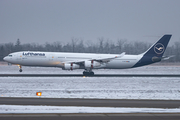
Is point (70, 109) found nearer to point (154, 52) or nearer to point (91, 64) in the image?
point (91, 64)

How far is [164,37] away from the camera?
128 ft

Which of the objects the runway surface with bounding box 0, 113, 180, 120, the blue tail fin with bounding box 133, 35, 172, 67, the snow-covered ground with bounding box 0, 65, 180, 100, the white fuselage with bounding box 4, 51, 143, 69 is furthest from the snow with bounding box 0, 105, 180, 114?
the blue tail fin with bounding box 133, 35, 172, 67

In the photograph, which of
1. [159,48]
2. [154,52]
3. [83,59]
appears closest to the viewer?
[83,59]

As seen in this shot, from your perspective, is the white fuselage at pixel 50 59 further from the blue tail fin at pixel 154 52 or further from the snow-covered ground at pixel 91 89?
the snow-covered ground at pixel 91 89

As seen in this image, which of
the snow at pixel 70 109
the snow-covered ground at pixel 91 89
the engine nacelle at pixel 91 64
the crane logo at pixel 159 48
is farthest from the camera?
the crane logo at pixel 159 48

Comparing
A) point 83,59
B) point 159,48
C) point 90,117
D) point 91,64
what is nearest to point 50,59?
point 83,59

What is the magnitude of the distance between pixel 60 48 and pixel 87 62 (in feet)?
247

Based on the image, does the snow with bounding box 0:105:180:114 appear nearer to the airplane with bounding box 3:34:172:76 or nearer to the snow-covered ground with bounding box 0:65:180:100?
the snow-covered ground with bounding box 0:65:180:100

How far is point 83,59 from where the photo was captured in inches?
1473

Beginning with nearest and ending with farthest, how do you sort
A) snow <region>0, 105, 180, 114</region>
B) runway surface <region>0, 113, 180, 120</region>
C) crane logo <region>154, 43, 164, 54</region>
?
1. runway surface <region>0, 113, 180, 120</region>
2. snow <region>0, 105, 180, 114</region>
3. crane logo <region>154, 43, 164, 54</region>

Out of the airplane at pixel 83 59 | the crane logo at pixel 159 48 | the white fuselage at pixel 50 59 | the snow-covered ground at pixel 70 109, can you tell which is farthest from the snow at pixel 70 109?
the crane logo at pixel 159 48

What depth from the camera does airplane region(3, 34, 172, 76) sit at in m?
35.9

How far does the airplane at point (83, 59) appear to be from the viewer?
35938 mm

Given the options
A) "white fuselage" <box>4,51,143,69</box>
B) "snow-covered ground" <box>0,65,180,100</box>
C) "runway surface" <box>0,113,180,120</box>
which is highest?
"white fuselage" <box>4,51,143,69</box>
